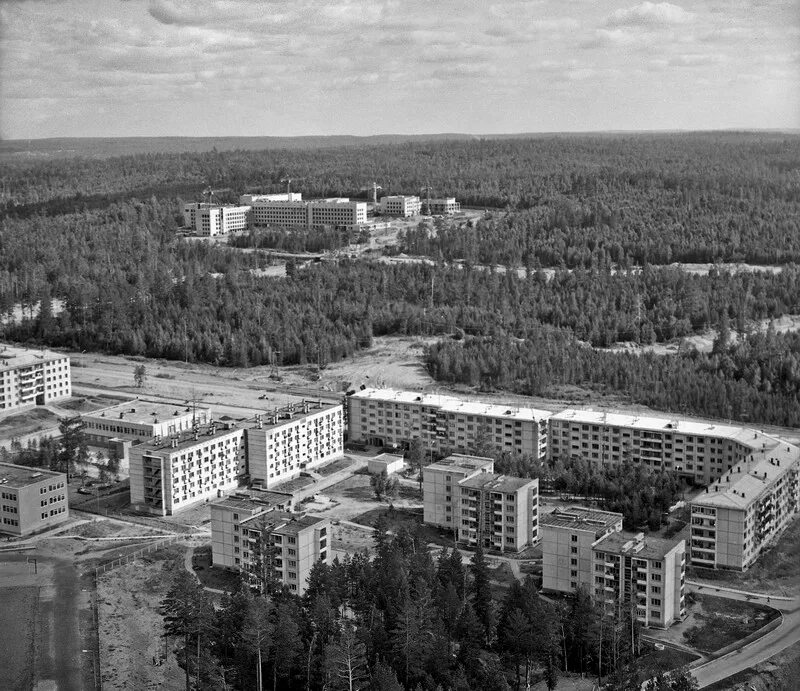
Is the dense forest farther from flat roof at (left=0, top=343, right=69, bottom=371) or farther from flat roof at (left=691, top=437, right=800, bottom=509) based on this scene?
flat roof at (left=0, top=343, right=69, bottom=371)

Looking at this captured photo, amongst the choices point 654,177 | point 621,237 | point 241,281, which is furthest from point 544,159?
point 241,281

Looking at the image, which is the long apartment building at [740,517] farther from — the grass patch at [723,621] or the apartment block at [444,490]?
the apartment block at [444,490]

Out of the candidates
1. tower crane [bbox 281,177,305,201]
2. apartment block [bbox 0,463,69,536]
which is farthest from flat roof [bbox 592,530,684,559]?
tower crane [bbox 281,177,305,201]

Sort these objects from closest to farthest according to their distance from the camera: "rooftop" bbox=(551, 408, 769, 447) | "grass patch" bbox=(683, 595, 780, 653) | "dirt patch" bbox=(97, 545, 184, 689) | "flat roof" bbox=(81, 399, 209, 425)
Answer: "dirt patch" bbox=(97, 545, 184, 689) → "grass patch" bbox=(683, 595, 780, 653) → "rooftop" bbox=(551, 408, 769, 447) → "flat roof" bbox=(81, 399, 209, 425)

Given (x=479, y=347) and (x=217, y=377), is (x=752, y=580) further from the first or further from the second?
(x=217, y=377)

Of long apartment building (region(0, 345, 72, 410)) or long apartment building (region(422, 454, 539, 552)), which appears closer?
long apartment building (region(422, 454, 539, 552))

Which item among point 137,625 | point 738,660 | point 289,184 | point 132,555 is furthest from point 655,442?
point 289,184

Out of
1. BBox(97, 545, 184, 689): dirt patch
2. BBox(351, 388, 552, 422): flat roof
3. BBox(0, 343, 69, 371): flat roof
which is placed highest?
BBox(0, 343, 69, 371): flat roof

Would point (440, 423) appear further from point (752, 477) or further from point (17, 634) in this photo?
point (17, 634)
